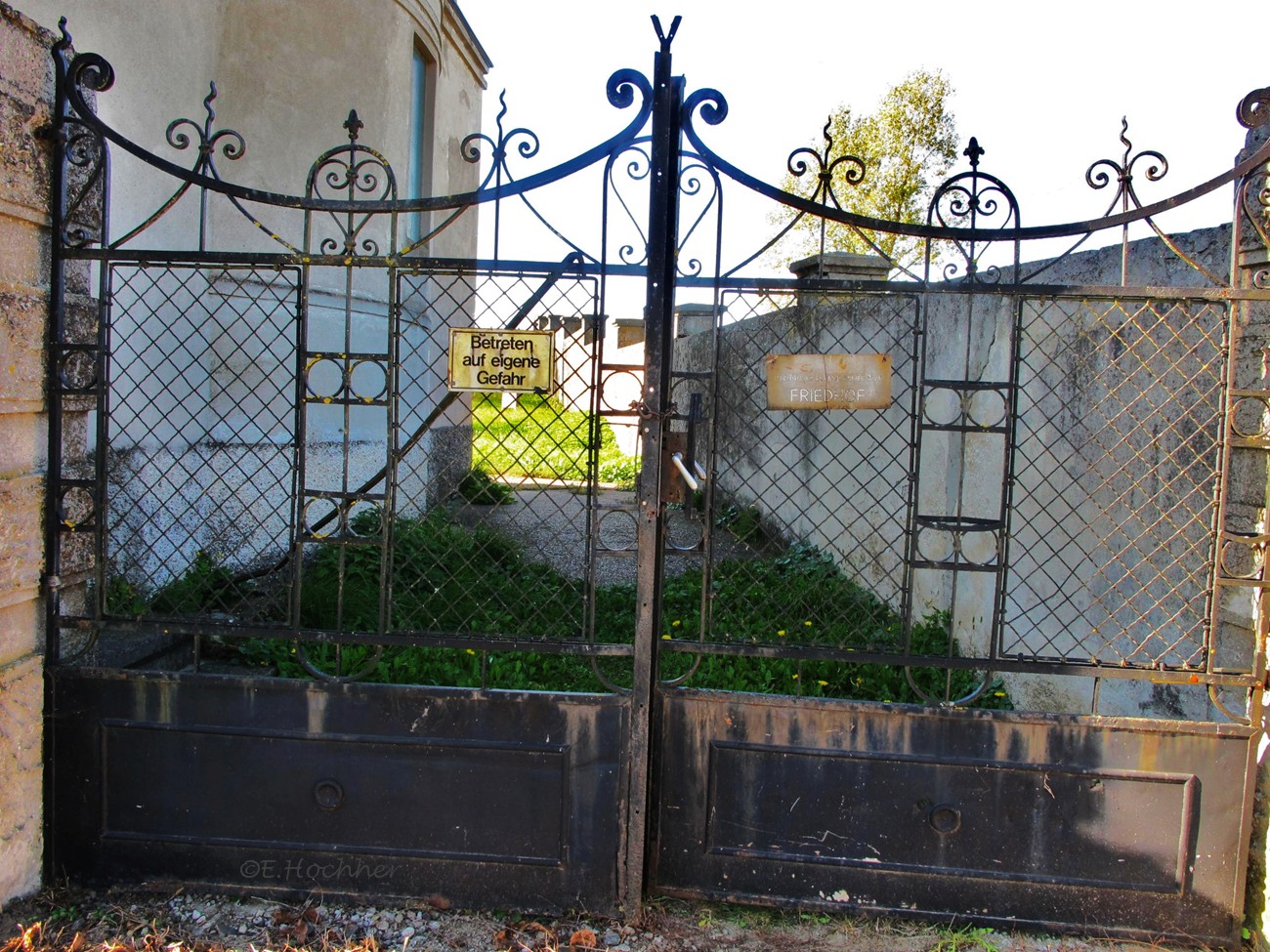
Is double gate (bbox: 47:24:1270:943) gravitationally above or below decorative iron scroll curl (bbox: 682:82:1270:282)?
below

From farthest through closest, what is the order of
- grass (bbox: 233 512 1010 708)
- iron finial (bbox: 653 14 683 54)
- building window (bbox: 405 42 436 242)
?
1. building window (bbox: 405 42 436 242)
2. grass (bbox: 233 512 1010 708)
3. iron finial (bbox: 653 14 683 54)

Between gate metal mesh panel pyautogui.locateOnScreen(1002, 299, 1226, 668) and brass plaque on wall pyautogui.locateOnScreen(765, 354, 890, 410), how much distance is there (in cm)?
71

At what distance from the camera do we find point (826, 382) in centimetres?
296

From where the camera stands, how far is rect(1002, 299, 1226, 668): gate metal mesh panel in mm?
3178

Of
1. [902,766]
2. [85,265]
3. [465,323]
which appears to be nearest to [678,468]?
[902,766]

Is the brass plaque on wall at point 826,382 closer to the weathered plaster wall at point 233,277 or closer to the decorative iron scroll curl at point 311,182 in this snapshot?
the decorative iron scroll curl at point 311,182

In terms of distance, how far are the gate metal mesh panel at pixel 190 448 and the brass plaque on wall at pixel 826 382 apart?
225 cm

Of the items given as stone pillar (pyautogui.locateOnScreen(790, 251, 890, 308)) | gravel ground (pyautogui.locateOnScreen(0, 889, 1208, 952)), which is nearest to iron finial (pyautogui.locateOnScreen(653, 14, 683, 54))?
gravel ground (pyautogui.locateOnScreen(0, 889, 1208, 952))

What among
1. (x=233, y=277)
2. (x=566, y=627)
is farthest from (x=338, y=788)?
(x=233, y=277)

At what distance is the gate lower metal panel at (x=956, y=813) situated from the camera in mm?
2926

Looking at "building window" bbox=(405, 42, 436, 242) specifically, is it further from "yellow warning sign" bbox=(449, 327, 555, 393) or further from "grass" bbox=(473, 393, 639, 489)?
"yellow warning sign" bbox=(449, 327, 555, 393)

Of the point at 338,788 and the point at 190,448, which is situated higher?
the point at 190,448

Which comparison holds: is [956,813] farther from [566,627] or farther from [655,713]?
[566,627]

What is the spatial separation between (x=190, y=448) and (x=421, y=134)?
5878mm
